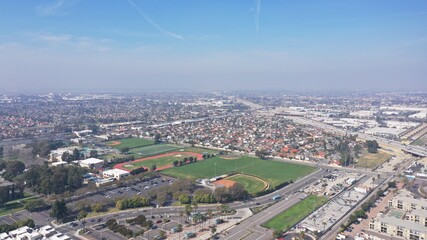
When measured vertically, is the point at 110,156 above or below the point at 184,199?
below

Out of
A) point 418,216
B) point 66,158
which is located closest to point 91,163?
point 66,158

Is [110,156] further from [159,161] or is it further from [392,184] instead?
[392,184]

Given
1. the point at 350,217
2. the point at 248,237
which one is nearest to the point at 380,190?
the point at 350,217

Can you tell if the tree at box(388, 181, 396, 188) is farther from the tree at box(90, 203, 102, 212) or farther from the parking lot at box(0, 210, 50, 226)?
the parking lot at box(0, 210, 50, 226)

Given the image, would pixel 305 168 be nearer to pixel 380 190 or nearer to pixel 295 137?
pixel 380 190

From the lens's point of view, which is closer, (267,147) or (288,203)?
(288,203)

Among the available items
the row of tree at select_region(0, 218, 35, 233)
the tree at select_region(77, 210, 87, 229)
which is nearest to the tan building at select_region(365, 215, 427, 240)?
the tree at select_region(77, 210, 87, 229)

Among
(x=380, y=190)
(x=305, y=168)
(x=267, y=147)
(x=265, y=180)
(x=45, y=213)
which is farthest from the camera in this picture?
(x=267, y=147)
